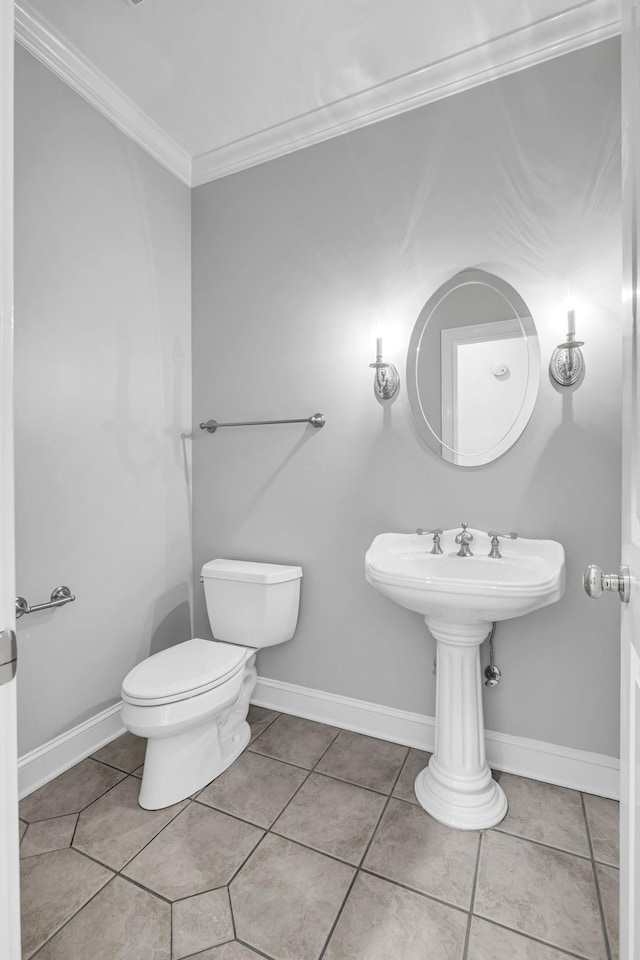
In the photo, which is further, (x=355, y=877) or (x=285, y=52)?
(x=285, y=52)

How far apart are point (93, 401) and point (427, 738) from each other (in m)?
1.89

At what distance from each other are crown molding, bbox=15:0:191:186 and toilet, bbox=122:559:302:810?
190 centimetres

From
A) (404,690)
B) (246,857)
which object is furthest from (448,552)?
(246,857)

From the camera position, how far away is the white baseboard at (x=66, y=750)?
1673 millimetres

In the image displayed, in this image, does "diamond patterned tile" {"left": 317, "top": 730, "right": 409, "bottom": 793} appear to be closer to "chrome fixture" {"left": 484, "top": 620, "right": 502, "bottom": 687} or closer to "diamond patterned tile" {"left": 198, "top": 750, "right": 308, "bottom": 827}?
"diamond patterned tile" {"left": 198, "top": 750, "right": 308, "bottom": 827}

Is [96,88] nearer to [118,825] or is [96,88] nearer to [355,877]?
[118,825]

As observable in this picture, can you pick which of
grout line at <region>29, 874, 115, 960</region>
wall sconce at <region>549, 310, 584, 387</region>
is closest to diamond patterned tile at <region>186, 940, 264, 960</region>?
grout line at <region>29, 874, 115, 960</region>

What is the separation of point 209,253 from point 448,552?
183 cm

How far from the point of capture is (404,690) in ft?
6.47

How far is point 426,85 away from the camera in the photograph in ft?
6.12

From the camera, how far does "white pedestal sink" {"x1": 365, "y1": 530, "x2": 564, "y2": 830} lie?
55.5 inches

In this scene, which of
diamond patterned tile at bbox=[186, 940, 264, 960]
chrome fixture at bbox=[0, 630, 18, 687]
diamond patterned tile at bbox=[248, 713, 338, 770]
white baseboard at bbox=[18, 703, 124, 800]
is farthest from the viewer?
diamond patterned tile at bbox=[248, 713, 338, 770]

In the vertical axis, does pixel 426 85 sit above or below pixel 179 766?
above

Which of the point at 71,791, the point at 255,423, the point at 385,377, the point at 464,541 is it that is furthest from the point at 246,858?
the point at 385,377
